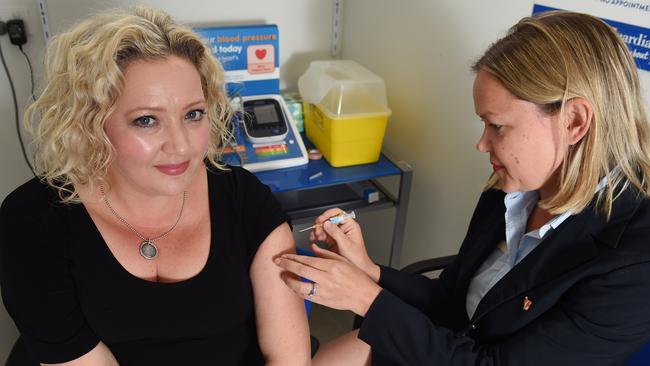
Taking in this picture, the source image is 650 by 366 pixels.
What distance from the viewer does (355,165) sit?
2.19m

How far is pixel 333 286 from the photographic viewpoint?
1228mm

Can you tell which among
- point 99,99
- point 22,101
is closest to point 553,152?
point 99,99

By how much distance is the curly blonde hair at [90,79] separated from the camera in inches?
44.1

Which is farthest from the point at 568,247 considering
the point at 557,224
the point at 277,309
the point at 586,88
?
the point at 277,309

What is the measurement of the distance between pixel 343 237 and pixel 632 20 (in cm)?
95

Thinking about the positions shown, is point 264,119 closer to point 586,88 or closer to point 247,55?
point 247,55

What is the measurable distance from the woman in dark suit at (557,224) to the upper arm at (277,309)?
0.22 ft

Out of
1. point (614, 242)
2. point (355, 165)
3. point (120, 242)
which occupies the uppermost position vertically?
point (614, 242)

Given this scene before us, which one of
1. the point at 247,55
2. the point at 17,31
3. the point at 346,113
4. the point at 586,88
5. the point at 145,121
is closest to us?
the point at 586,88

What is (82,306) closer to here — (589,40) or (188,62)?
(188,62)

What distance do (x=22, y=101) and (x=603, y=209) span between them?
214 cm

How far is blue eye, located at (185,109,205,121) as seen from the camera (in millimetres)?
1234

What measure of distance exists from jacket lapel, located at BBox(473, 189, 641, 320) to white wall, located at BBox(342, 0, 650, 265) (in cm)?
69

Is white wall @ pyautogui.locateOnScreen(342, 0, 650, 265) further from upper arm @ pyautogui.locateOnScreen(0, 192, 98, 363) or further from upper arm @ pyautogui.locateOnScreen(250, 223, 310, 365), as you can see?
upper arm @ pyautogui.locateOnScreen(0, 192, 98, 363)
